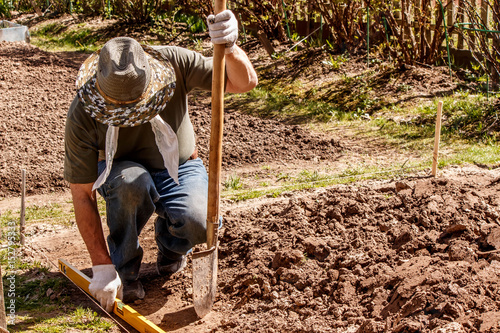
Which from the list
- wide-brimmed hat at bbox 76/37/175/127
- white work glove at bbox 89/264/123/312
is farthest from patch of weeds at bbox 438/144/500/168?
white work glove at bbox 89/264/123/312

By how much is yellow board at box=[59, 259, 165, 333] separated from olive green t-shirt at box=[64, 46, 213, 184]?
62 cm

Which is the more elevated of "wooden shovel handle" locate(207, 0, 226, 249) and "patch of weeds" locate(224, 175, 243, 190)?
"wooden shovel handle" locate(207, 0, 226, 249)

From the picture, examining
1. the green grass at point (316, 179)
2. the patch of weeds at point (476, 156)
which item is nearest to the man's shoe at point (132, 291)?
the green grass at point (316, 179)

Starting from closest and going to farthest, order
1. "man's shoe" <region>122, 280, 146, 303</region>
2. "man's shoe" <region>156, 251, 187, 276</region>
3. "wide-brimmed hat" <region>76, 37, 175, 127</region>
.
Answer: "wide-brimmed hat" <region>76, 37, 175, 127</region>, "man's shoe" <region>122, 280, 146, 303</region>, "man's shoe" <region>156, 251, 187, 276</region>

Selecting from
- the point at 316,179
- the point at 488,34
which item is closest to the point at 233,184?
the point at 316,179

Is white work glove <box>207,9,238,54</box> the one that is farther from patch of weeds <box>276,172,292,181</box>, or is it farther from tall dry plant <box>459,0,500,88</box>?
tall dry plant <box>459,0,500,88</box>

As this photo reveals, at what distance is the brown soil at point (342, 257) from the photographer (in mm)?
2838

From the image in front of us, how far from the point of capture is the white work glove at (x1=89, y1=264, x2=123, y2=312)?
10.6 feet

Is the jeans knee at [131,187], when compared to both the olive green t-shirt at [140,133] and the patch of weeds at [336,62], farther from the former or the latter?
the patch of weeds at [336,62]

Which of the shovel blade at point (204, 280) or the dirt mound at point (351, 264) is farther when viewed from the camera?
the shovel blade at point (204, 280)

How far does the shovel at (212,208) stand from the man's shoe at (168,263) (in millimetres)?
490

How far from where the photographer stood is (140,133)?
3.53m

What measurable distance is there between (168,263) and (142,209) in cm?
50

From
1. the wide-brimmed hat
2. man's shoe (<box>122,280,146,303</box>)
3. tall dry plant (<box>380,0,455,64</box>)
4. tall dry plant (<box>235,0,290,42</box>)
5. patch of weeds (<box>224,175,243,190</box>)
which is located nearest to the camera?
the wide-brimmed hat
